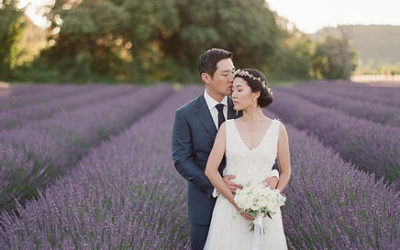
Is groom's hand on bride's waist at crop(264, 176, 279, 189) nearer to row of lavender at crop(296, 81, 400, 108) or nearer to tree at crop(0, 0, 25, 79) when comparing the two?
row of lavender at crop(296, 81, 400, 108)

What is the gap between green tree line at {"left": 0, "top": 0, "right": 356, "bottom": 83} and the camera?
97.2 feet

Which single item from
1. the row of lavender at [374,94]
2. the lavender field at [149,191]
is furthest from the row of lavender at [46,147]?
the row of lavender at [374,94]

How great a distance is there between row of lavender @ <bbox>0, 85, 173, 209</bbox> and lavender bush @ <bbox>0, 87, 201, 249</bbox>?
1.43ft

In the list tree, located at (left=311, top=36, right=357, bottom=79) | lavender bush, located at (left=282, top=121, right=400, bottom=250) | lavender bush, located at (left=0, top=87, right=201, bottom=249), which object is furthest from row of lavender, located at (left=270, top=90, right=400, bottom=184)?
tree, located at (left=311, top=36, right=357, bottom=79)

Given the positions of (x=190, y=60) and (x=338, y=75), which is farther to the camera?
(x=338, y=75)

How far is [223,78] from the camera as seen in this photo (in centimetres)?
234

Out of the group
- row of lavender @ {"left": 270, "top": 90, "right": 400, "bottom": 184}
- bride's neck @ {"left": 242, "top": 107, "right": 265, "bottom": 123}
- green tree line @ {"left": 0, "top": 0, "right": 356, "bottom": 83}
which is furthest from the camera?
green tree line @ {"left": 0, "top": 0, "right": 356, "bottom": 83}

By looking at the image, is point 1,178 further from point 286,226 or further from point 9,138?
point 286,226

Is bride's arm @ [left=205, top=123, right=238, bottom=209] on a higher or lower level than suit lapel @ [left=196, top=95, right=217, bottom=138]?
lower

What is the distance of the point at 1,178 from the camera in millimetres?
3631

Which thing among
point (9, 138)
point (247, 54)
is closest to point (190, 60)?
point (247, 54)

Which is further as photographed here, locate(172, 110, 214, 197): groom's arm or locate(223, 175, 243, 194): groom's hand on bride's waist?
locate(172, 110, 214, 197): groom's arm

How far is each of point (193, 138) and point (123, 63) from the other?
30491 millimetres

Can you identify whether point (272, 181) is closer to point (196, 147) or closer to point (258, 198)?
point (258, 198)
